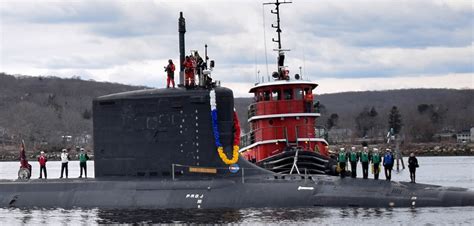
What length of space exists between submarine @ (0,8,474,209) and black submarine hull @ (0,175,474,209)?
1.2 inches

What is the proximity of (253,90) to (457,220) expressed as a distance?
66.6 ft

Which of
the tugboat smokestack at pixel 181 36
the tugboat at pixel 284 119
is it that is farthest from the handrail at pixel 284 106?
the tugboat smokestack at pixel 181 36

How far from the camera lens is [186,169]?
98.6 feet

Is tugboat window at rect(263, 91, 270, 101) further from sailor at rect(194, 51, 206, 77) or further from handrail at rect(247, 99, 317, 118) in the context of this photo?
sailor at rect(194, 51, 206, 77)

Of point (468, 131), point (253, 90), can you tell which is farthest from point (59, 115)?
point (253, 90)

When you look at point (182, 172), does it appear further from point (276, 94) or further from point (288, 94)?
point (276, 94)

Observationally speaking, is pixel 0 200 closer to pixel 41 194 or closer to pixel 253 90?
pixel 41 194

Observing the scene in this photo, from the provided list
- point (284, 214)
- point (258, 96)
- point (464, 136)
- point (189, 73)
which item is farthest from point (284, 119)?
point (464, 136)

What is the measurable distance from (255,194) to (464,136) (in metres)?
127

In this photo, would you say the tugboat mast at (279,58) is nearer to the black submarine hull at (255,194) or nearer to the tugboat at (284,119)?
the tugboat at (284,119)

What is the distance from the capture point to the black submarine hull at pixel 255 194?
28.1 m

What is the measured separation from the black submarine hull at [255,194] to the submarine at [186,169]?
0.03 metres

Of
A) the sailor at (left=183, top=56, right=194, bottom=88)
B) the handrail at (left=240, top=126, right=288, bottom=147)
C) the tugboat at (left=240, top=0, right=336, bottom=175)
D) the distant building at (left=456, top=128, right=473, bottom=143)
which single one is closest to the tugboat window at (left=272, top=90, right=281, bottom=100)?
the tugboat at (left=240, top=0, right=336, bottom=175)

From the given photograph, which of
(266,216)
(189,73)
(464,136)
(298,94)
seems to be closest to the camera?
(266,216)
